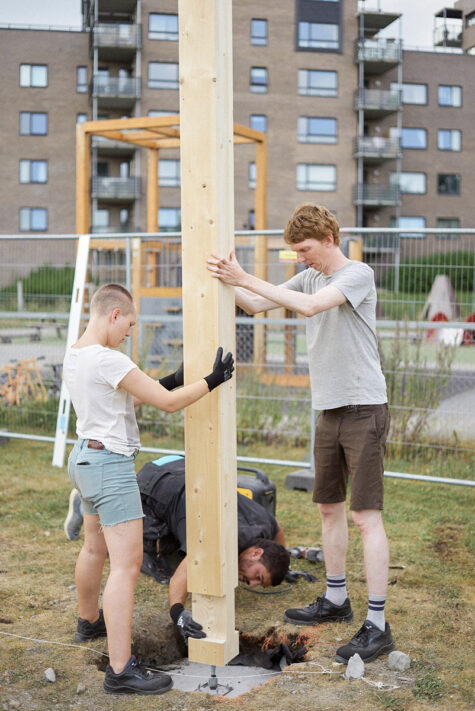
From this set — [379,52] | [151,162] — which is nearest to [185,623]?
[151,162]

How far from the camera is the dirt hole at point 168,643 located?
385 cm

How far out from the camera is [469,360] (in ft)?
22.3

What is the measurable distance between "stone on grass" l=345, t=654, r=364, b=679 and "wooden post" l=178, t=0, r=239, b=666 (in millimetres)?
504

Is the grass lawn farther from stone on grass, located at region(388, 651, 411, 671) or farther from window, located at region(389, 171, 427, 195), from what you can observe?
window, located at region(389, 171, 427, 195)

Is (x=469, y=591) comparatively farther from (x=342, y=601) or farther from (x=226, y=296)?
(x=226, y=296)

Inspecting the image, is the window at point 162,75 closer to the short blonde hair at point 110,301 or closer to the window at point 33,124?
the window at point 33,124

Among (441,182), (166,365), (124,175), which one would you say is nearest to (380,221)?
(441,182)

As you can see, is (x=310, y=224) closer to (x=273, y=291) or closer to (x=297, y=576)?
(x=273, y=291)

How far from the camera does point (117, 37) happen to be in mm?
36219

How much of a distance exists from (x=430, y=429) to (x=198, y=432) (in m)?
4.06

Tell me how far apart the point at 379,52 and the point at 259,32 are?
612cm

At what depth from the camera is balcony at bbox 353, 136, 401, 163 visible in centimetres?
3891

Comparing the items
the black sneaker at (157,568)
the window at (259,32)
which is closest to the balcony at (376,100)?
the window at (259,32)

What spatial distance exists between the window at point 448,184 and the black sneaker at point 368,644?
40.6m
